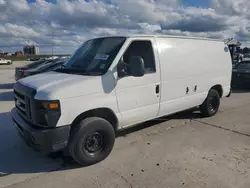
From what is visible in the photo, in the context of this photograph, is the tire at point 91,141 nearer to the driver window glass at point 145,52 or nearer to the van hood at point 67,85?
the van hood at point 67,85

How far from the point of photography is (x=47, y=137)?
3.42 meters

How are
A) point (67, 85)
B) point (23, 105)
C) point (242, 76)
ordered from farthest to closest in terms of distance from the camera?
point (242, 76), point (23, 105), point (67, 85)

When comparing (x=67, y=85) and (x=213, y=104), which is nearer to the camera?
(x=67, y=85)

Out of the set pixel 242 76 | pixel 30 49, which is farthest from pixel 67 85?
pixel 30 49

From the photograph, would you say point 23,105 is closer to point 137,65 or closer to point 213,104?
point 137,65

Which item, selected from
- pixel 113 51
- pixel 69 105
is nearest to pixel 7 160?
pixel 69 105

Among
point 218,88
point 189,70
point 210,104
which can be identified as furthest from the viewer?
point 218,88

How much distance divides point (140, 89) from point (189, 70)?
5.31ft

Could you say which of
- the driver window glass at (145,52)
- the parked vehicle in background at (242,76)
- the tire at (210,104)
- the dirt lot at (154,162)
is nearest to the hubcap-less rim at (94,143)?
the dirt lot at (154,162)

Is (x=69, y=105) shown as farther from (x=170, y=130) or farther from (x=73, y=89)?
(x=170, y=130)

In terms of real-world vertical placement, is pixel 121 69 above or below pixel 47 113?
above

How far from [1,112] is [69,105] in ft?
15.9

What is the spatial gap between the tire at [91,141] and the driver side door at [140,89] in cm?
44

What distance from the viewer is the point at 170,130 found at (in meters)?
5.53
